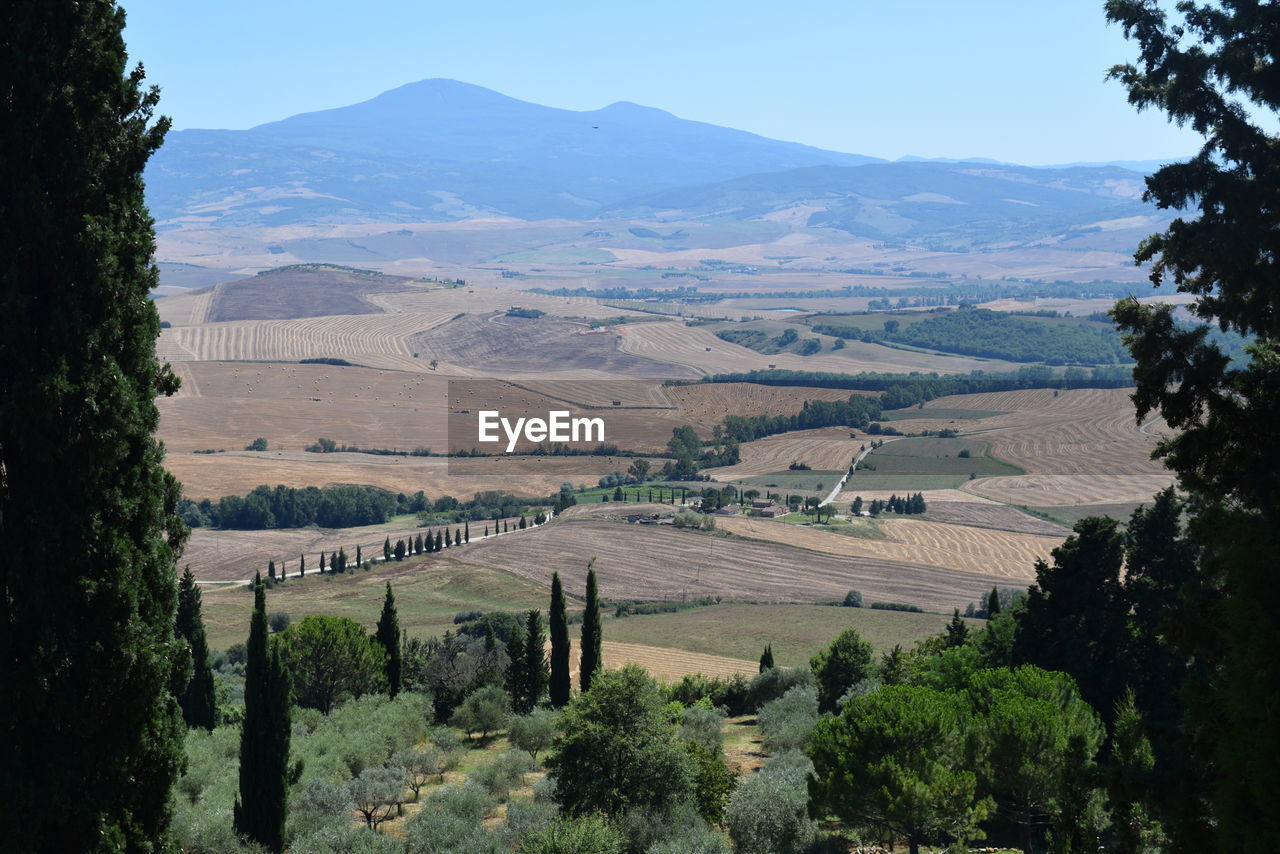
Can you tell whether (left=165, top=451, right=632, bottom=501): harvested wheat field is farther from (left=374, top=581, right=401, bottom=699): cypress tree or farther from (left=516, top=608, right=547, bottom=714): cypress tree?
(left=516, top=608, right=547, bottom=714): cypress tree

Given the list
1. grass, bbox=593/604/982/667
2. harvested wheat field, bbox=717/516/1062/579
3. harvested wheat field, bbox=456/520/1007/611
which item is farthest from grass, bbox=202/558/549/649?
harvested wheat field, bbox=717/516/1062/579

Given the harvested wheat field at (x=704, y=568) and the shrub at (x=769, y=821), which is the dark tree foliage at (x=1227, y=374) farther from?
the harvested wheat field at (x=704, y=568)

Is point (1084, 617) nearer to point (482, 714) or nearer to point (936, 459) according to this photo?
point (482, 714)

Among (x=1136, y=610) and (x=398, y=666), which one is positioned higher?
(x=1136, y=610)

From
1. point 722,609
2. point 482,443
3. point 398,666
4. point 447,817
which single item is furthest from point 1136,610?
point 482,443

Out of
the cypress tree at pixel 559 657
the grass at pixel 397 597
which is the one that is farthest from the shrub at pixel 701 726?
the grass at pixel 397 597

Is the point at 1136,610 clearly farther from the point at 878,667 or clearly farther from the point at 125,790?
the point at 125,790
